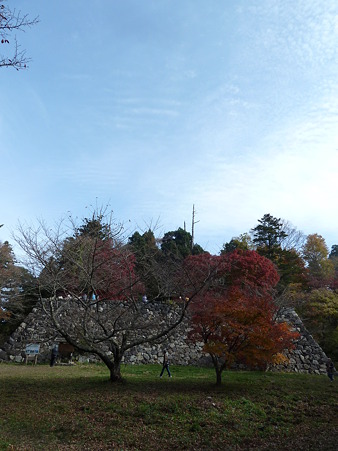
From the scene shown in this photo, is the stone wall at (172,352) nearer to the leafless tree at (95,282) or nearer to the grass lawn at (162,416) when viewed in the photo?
the leafless tree at (95,282)

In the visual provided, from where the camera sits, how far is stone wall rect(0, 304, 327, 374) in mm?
17484

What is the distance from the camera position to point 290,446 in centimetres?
654

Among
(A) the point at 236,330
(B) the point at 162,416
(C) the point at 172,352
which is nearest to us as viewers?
(B) the point at 162,416

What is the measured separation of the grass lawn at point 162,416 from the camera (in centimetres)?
644

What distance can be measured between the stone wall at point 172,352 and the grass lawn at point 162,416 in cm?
670

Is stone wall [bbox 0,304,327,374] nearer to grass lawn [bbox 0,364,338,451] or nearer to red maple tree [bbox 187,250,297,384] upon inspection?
grass lawn [bbox 0,364,338,451]

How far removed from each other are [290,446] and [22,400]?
6101mm

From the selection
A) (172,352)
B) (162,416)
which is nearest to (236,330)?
(162,416)

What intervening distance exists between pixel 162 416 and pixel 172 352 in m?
11.0

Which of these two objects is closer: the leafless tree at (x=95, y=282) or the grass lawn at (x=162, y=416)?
the grass lawn at (x=162, y=416)

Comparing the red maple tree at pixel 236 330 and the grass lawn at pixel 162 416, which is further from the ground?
the red maple tree at pixel 236 330

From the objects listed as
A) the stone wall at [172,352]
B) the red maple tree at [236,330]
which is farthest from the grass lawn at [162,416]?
the stone wall at [172,352]

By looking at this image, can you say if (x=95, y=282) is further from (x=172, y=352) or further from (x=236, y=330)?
(x=172, y=352)

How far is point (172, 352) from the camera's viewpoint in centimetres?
1836
